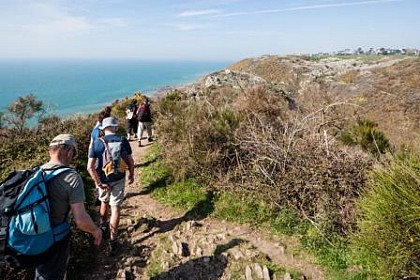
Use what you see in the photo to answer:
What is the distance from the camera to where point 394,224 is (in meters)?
4.11

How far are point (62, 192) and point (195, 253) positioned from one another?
2463mm

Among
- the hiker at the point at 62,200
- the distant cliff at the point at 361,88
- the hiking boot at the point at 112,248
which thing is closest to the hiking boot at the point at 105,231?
the hiking boot at the point at 112,248

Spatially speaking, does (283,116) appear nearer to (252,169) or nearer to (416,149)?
(252,169)

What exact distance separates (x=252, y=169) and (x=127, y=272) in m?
3.02

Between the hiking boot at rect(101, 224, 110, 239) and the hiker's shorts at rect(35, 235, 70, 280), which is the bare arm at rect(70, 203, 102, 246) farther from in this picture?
the hiking boot at rect(101, 224, 110, 239)

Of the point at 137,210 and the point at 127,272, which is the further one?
the point at 137,210

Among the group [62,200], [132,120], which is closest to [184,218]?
[62,200]

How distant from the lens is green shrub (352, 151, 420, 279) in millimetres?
4012

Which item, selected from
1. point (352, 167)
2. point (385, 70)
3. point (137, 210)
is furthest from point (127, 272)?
point (385, 70)

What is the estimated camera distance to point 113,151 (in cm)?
525

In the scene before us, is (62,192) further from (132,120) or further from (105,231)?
(132,120)

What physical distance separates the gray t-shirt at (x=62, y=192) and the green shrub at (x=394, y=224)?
10.9 ft

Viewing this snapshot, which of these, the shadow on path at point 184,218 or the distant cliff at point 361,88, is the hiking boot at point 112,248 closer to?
the shadow on path at point 184,218

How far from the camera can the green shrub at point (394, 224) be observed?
401cm
